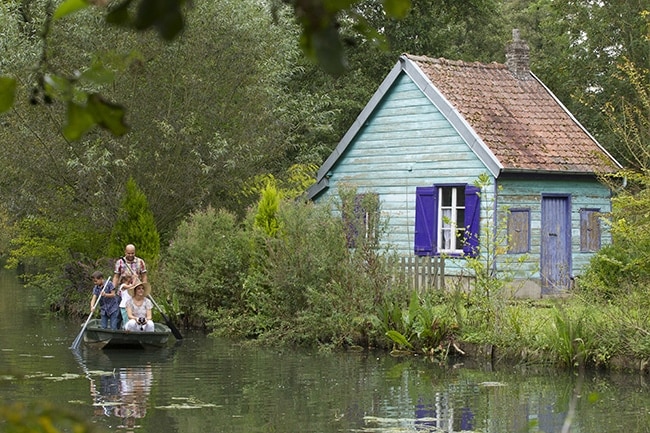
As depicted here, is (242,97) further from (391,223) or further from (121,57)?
(121,57)

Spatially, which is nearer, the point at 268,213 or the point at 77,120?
the point at 77,120

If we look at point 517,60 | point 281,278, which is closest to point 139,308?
point 281,278

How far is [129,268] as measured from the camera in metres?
22.1

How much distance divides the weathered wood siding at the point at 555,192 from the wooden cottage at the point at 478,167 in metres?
0.03

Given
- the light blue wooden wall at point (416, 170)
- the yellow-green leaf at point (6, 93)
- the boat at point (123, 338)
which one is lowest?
the boat at point (123, 338)

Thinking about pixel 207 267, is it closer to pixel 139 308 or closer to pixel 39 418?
pixel 139 308

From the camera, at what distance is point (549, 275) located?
86.3 ft

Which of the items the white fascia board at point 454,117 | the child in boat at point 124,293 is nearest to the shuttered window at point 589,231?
the white fascia board at point 454,117

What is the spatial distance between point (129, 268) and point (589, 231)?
37.1 ft

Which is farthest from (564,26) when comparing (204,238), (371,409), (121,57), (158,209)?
(121,57)

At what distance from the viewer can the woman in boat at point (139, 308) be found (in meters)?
21.8

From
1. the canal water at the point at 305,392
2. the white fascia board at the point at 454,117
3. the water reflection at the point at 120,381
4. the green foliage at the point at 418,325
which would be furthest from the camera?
the white fascia board at the point at 454,117

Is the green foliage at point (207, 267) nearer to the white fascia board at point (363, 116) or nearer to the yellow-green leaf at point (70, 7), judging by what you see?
the white fascia board at point (363, 116)

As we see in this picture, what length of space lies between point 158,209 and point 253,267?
7.17 m
